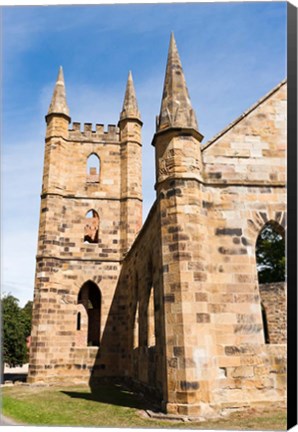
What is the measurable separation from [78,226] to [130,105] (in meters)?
7.44

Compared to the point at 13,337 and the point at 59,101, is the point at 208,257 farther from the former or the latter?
the point at 13,337

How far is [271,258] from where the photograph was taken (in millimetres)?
31109

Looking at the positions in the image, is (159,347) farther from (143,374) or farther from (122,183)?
(122,183)

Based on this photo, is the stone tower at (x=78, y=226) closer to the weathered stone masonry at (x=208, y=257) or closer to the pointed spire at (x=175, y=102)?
the weathered stone masonry at (x=208, y=257)

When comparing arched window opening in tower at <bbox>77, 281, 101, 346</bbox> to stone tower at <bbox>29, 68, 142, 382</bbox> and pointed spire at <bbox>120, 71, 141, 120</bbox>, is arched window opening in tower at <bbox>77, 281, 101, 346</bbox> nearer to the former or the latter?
stone tower at <bbox>29, 68, 142, 382</bbox>

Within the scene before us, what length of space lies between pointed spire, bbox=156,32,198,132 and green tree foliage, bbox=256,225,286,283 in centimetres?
2175

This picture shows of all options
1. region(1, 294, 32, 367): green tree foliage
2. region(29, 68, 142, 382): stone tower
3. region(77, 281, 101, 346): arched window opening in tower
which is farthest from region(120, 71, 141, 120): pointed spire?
region(1, 294, 32, 367): green tree foliage

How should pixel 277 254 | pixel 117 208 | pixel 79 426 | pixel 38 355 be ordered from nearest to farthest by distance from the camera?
pixel 79 426
pixel 38 355
pixel 117 208
pixel 277 254

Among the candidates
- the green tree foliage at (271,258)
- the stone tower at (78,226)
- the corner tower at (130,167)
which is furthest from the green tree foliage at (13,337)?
the green tree foliage at (271,258)

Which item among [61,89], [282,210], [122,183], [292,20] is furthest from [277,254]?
[292,20]

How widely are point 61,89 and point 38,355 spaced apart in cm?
1362

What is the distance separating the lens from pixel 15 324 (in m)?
31.3

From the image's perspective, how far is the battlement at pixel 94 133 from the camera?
23203 millimetres

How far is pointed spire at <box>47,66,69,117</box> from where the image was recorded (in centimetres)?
2264
